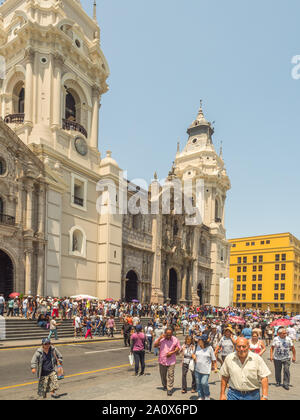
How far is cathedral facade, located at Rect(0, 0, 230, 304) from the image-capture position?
26.5 meters

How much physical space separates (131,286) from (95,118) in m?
17.5

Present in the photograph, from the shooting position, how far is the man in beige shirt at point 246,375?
527cm

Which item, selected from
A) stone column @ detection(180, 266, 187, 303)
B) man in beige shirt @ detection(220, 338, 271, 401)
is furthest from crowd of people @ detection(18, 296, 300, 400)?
stone column @ detection(180, 266, 187, 303)

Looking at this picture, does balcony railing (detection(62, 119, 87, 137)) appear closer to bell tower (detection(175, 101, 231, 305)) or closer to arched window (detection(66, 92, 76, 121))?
arched window (detection(66, 92, 76, 121))

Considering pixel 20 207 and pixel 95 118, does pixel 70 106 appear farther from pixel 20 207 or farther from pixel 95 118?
pixel 20 207

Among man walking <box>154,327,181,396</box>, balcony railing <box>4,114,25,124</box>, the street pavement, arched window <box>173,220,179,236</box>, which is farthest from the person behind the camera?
arched window <box>173,220,179,236</box>

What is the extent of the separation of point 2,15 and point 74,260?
25.1 metres

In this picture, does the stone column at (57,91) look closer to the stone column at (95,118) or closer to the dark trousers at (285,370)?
the stone column at (95,118)

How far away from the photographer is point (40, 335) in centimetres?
2069

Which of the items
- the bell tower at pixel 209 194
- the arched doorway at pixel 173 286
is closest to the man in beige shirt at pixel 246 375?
the arched doorway at pixel 173 286

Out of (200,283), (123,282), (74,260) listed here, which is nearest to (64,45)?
(74,260)

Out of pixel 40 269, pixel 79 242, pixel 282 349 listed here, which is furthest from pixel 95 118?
pixel 282 349

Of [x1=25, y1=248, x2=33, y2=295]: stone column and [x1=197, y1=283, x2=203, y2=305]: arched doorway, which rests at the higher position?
[x1=25, y1=248, x2=33, y2=295]: stone column

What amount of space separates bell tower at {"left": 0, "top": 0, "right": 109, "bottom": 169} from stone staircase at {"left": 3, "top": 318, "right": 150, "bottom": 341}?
47.0 feet
